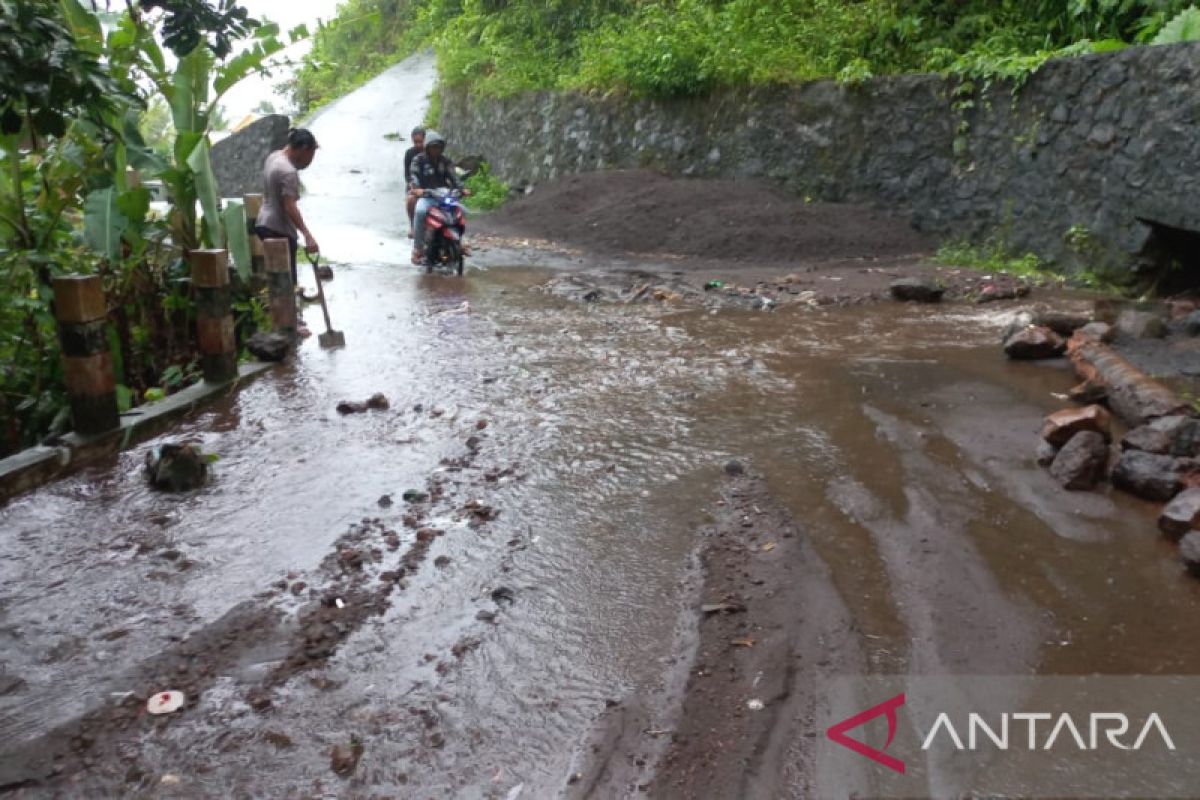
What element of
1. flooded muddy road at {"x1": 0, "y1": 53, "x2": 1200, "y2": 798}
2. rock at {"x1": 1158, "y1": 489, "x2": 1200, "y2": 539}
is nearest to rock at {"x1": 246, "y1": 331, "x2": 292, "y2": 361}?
flooded muddy road at {"x1": 0, "y1": 53, "x2": 1200, "y2": 798}

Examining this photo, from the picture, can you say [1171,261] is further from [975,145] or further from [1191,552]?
[1191,552]

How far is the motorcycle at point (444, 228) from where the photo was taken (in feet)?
40.6

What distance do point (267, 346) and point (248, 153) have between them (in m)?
18.7

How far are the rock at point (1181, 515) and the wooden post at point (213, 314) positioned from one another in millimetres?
6024

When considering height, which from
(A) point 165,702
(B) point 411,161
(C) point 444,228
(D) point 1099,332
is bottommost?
(A) point 165,702

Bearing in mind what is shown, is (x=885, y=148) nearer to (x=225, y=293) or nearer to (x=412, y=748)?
(x=225, y=293)

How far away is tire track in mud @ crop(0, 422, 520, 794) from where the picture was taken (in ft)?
9.54

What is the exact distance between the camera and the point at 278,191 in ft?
27.8

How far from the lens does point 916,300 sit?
10.0 metres

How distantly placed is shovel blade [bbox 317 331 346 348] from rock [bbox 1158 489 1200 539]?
652 cm

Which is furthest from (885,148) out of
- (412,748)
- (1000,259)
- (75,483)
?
(412,748)

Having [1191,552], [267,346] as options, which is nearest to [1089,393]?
[1191,552]

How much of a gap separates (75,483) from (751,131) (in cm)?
1183

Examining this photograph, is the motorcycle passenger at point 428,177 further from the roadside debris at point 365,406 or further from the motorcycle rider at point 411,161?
the roadside debris at point 365,406
